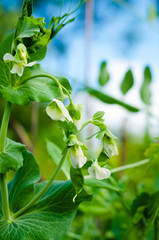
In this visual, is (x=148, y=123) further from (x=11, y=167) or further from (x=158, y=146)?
(x=11, y=167)

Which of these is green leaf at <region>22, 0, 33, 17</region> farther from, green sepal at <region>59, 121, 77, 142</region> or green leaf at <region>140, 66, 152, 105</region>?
green leaf at <region>140, 66, 152, 105</region>

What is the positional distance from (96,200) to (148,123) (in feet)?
0.80

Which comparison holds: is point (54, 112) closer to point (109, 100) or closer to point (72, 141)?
point (72, 141)

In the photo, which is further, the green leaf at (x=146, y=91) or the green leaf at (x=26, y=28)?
the green leaf at (x=146, y=91)

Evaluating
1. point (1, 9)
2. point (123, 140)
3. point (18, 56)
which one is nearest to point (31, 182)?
point (18, 56)

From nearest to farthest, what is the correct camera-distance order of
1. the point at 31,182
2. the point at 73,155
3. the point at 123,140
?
the point at 73,155 < the point at 31,182 < the point at 123,140

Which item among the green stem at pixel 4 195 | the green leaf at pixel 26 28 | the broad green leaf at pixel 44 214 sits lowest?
the broad green leaf at pixel 44 214

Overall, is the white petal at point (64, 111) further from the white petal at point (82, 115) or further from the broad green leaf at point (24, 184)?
the broad green leaf at point (24, 184)

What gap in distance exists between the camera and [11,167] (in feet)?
1.22

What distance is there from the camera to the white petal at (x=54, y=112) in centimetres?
33

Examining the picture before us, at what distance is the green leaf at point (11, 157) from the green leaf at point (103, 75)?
30cm

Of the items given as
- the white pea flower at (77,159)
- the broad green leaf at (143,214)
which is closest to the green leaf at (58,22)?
the white pea flower at (77,159)

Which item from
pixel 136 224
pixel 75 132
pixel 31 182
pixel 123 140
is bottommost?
pixel 123 140

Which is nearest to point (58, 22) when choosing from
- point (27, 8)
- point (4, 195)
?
point (27, 8)
